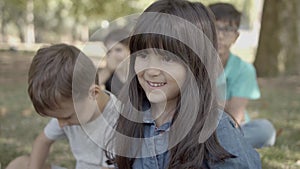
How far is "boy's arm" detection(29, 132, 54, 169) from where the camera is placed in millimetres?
2273

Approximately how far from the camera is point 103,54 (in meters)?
3.67

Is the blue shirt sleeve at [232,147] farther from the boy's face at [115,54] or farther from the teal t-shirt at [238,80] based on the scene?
the boy's face at [115,54]

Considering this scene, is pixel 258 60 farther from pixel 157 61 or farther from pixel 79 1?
pixel 157 61

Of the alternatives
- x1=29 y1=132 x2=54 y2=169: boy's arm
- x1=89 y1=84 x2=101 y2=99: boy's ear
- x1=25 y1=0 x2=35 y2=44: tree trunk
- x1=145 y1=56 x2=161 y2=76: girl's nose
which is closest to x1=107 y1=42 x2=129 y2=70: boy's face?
x1=29 y1=132 x2=54 y2=169: boy's arm

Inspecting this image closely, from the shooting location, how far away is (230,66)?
10.3 ft

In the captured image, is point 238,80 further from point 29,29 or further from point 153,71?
point 29,29

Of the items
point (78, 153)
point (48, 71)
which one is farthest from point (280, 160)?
point (48, 71)

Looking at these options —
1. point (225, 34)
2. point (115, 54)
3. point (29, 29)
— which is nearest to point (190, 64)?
point (225, 34)

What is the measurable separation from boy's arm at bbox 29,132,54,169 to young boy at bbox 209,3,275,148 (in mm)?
1088

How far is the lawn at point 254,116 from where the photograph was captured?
3043 millimetres

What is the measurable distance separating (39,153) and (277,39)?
18.5ft

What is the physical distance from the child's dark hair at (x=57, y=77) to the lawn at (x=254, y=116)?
3.30ft

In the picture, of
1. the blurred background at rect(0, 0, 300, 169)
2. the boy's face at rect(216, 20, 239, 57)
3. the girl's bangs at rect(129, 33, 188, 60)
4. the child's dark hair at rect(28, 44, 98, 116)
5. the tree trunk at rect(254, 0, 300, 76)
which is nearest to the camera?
the girl's bangs at rect(129, 33, 188, 60)

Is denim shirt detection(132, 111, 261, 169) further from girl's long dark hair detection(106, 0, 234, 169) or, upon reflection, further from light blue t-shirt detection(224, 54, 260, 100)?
light blue t-shirt detection(224, 54, 260, 100)
